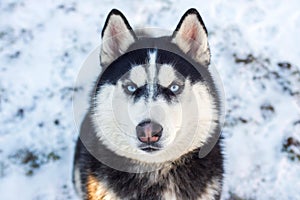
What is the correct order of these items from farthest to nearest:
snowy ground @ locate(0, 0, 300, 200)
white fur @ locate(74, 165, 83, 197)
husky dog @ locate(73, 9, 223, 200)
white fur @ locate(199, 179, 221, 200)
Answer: snowy ground @ locate(0, 0, 300, 200) < white fur @ locate(74, 165, 83, 197) < white fur @ locate(199, 179, 221, 200) < husky dog @ locate(73, 9, 223, 200)

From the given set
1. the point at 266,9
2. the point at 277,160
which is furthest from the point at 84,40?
the point at 277,160

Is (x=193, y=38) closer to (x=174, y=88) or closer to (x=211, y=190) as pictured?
(x=174, y=88)

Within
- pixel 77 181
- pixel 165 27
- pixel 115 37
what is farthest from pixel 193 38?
pixel 165 27

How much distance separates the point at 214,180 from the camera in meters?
2.70

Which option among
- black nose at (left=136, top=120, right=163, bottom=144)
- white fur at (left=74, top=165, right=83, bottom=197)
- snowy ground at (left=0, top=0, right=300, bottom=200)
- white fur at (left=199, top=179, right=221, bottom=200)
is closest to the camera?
black nose at (left=136, top=120, right=163, bottom=144)

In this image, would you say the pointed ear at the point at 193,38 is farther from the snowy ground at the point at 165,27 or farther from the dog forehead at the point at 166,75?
the snowy ground at the point at 165,27

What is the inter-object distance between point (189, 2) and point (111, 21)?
2.10 m

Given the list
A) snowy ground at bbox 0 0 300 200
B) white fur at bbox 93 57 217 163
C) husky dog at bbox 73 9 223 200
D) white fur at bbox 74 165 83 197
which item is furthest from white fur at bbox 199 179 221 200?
white fur at bbox 74 165 83 197

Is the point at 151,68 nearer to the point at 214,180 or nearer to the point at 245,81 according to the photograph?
the point at 214,180

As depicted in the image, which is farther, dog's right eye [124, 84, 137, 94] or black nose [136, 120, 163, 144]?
dog's right eye [124, 84, 137, 94]

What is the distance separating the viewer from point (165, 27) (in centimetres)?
424

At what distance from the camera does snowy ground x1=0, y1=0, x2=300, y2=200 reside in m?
3.44

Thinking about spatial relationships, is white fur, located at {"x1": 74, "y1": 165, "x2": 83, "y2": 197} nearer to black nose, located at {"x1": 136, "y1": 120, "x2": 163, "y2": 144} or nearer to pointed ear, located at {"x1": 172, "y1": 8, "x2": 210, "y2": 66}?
black nose, located at {"x1": 136, "y1": 120, "x2": 163, "y2": 144}

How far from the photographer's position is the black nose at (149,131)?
227 centimetres
